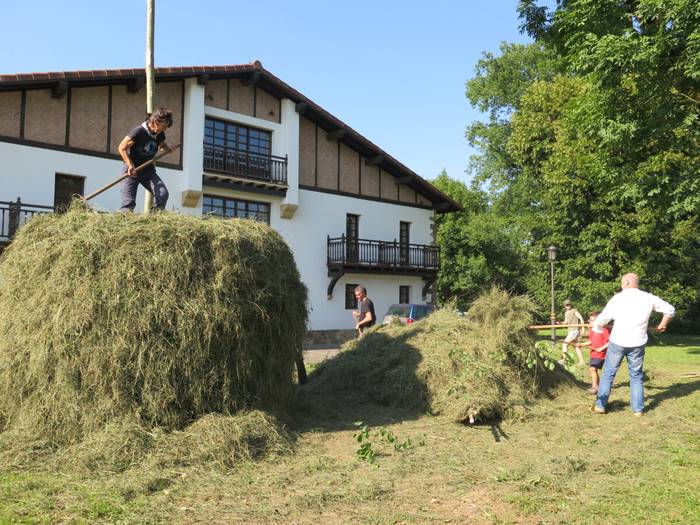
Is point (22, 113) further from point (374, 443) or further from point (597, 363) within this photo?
point (597, 363)

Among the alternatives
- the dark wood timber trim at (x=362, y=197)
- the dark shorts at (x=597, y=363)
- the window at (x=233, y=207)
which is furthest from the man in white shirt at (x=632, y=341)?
the dark wood timber trim at (x=362, y=197)

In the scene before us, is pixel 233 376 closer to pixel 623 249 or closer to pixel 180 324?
pixel 180 324

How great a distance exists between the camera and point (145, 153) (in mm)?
6867

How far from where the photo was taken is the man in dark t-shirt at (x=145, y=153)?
6.55 meters

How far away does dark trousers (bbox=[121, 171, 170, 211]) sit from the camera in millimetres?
6598

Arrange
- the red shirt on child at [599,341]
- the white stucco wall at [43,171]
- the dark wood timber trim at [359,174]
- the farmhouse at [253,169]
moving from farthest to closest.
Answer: the dark wood timber trim at [359,174] → the farmhouse at [253,169] → the white stucco wall at [43,171] → the red shirt on child at [599,341]

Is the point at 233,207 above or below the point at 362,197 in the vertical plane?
below

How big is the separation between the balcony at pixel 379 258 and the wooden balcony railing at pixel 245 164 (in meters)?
3.73

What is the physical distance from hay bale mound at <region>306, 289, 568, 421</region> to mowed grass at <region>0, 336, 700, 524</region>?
0.66 metres

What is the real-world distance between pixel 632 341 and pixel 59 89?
1655 centimetres

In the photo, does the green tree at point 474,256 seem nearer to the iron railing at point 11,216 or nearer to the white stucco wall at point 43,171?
the white stucco wall at point 43,171

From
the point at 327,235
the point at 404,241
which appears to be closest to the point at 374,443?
the point at 327,235

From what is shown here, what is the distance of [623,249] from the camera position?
24.1 m

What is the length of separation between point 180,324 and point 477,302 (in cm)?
466
